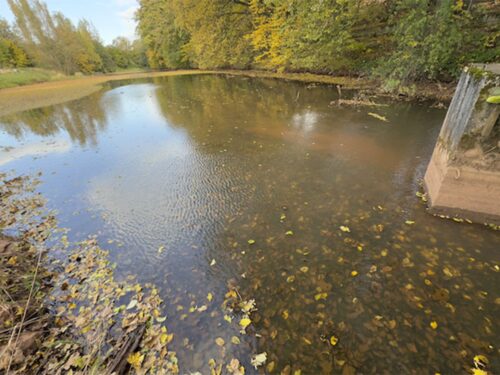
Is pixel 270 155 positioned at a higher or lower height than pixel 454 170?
lower

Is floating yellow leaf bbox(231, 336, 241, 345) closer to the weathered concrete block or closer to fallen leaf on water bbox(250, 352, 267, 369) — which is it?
fallen leaf on water bbox(250, 352, 267, 369)

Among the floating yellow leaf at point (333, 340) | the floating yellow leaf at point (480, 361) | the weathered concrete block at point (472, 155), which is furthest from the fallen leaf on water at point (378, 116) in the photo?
the floating yellow leaf at point (333, 340)

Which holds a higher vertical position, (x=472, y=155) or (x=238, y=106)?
(x=472, y=155)

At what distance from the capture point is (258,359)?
2.48 metres

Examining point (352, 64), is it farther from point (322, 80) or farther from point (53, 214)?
point (53, 214)

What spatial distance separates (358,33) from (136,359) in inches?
778

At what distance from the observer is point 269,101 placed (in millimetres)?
13914

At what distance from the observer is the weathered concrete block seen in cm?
349

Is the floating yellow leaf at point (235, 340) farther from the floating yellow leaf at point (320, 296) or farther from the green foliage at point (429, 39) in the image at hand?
the green foliage at point (429, 39)

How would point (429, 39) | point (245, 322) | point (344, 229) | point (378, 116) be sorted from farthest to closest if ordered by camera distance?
point (429, 39) → point (378, 116) → point (344, 229) → point (245, 322)

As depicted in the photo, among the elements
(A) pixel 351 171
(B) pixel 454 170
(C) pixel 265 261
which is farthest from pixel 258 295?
(A) pixel 351 171

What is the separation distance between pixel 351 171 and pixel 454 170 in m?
2.25

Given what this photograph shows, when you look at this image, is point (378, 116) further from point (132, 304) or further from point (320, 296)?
point (132, 304)

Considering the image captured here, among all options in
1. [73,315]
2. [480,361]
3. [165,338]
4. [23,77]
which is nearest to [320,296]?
[480,361]
